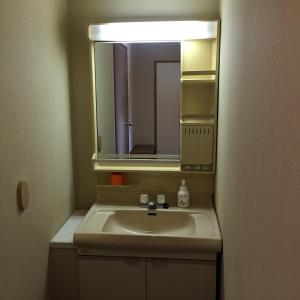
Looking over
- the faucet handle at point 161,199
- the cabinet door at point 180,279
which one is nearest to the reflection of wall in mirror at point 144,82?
the faucet handle at point 161,199

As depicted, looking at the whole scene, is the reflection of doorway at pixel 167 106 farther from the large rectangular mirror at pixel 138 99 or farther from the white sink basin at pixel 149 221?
the white sink basin at pixel 149 221

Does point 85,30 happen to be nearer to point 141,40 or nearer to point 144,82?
point 141,40

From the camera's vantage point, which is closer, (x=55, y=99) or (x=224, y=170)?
(x=224, y=170)

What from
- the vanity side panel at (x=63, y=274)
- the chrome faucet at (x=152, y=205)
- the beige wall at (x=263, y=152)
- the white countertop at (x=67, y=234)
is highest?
the beige wall at (x=263, y=152)

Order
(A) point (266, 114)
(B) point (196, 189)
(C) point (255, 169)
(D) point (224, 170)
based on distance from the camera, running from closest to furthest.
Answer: (A) point (266, 114) < (C) point (255, 169) < (D) point (224, 170) < (B) point (196, 189)

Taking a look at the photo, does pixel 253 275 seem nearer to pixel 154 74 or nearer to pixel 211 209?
pixel 211 209

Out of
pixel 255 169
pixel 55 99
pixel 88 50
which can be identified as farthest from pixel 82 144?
pixel 255 169

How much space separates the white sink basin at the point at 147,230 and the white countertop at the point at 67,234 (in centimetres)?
9

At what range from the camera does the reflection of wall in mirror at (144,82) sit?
6.40ft

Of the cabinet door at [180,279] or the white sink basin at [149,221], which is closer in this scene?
the cabinet door at [180,279]

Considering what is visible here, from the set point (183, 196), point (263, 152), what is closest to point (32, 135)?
point (183, 196)

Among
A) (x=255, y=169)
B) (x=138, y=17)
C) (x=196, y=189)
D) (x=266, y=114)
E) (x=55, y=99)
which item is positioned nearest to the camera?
(x=266, y=114)

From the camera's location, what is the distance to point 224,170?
160 cm

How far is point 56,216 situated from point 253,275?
45.9 inches
